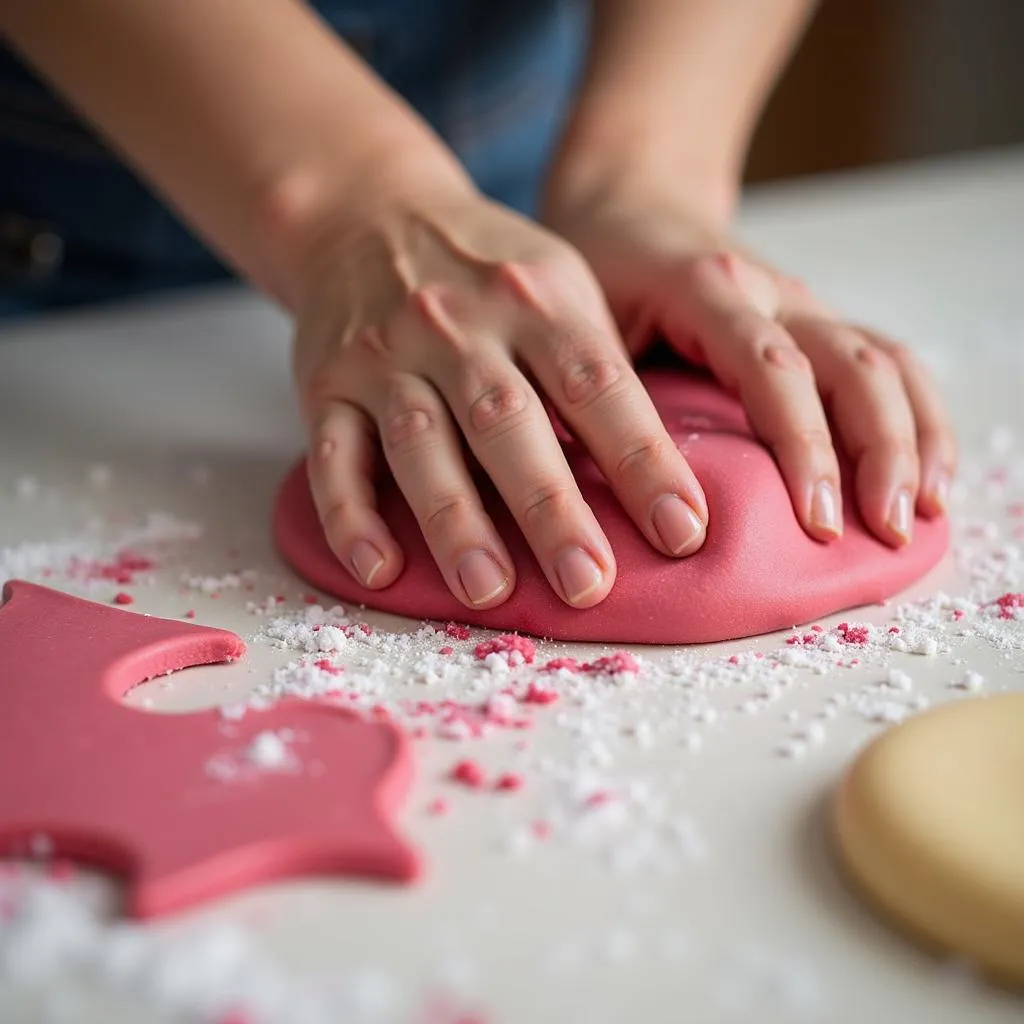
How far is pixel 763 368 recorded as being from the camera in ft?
3.00

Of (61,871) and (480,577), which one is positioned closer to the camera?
(61,871)

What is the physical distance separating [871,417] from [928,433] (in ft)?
0.26

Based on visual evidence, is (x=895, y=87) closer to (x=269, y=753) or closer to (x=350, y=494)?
(x=350, y=494)

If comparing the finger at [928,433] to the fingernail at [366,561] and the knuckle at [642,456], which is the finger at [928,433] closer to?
the knuckle at [642,456]

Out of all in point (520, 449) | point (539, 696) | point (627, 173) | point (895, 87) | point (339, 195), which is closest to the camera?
point (539, 696)

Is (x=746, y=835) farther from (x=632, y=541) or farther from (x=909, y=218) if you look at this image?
(x=909, y=218)

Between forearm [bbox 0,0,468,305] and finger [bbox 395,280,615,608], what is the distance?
195 millimetres

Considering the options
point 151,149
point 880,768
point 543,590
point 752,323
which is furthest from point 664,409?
point 151,149

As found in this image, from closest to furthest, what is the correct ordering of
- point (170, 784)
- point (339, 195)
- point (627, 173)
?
point (170, 784) → point (339, 195) → point (627, 173)

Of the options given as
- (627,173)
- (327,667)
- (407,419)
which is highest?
(627,173)

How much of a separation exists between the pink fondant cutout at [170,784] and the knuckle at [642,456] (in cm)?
26

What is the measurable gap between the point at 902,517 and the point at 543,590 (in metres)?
0.27

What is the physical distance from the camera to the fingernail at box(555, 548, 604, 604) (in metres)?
0.79

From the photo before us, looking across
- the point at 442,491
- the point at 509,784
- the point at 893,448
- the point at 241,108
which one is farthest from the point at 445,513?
the point at 241,108
